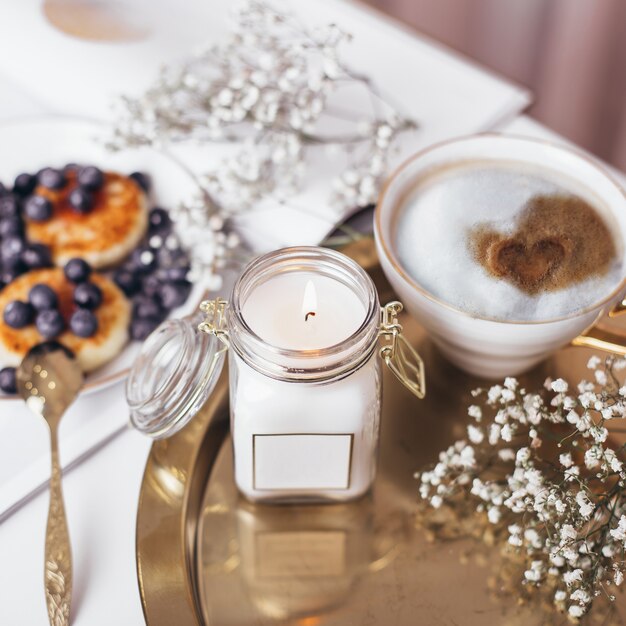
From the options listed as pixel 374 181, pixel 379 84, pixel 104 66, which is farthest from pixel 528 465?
pixel 104 66

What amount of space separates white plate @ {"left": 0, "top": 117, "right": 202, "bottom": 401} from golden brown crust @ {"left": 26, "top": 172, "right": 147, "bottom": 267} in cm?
3

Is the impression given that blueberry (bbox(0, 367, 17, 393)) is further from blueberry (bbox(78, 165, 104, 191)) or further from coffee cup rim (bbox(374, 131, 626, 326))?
coffee cup rim (bbox(374, 131, 626, 326))

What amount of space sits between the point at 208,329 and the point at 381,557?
0.77 ft

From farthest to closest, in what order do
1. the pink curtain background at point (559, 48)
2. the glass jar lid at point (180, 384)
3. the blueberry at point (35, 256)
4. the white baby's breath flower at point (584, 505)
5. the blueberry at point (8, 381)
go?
the pink curtain background at point (559, 48)
the blueberry at point (35, 256)
the blueberry at point (8, 381)
the glass jar lid at point (180, 384)
the white baby's breath flower at point (584, 505)

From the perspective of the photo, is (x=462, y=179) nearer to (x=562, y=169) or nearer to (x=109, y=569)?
(x=562, y=169)

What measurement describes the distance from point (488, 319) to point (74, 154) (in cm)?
63

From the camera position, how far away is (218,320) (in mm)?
604

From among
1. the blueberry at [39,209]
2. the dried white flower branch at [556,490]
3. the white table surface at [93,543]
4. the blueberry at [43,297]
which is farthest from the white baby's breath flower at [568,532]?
the blueberry at [39,209]

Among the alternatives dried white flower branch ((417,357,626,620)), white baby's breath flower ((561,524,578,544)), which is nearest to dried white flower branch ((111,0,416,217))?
dried white flower branch ((417,357,626,620))

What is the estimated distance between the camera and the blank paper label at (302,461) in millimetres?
590

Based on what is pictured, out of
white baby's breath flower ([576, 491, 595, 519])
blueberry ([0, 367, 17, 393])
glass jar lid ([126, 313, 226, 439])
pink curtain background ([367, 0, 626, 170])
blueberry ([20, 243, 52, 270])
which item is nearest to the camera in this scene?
white baby's breath flower ([576, 491, 595, 519])

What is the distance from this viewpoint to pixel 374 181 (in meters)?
0.89

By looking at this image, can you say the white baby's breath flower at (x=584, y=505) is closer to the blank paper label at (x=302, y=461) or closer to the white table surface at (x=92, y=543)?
the blank paper label at (x=302, y=461)

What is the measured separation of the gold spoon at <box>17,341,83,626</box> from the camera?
2.05 feet
